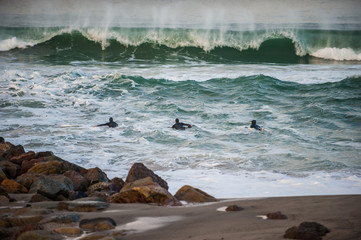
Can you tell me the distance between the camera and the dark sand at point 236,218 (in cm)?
395

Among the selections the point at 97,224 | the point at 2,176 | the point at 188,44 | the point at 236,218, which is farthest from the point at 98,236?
the point at 188,44

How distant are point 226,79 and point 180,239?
1619 centimetres

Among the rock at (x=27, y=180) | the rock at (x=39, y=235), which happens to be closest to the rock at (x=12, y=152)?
the rock at (x=27, y=180)

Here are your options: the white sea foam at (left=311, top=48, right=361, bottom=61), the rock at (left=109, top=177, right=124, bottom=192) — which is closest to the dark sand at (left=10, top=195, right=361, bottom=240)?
the rock at (left=109, top=177, right=124, bottom=192)

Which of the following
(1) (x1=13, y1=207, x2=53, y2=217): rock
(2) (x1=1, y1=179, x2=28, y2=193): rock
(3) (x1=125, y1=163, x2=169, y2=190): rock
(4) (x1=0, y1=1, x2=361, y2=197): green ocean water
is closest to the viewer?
(1) (x1=13, y1=207, x2=53, y2=217): rock

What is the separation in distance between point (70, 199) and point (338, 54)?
25.1 m

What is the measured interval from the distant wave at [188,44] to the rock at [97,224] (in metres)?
22.2

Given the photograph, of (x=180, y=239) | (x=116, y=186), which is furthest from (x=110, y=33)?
(x=180, y=239)

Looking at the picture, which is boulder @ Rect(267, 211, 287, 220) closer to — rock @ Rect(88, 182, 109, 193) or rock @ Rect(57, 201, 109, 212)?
rock @ Rect(57, 201, 109, 212)

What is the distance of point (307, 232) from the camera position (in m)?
3.62

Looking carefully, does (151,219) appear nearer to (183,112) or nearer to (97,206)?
(97,206)

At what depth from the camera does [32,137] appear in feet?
35.9

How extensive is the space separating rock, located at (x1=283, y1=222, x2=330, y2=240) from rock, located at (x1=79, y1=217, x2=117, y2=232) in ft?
5.43

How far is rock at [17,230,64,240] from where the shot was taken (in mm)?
3807
